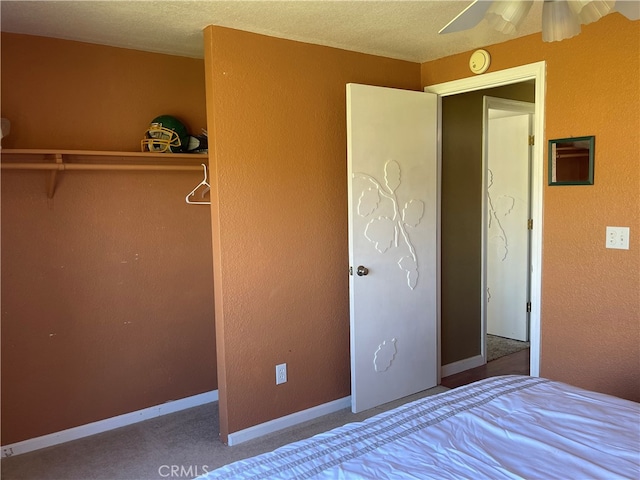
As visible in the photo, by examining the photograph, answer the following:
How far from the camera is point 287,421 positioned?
118 inches

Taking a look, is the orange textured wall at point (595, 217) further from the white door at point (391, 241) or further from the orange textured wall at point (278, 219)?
the orange textured wall at point (278, 219)

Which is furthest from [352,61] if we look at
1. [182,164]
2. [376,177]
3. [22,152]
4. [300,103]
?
[22,152]

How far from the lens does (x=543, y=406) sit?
1.67 m

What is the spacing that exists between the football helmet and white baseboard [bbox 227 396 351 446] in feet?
5.55

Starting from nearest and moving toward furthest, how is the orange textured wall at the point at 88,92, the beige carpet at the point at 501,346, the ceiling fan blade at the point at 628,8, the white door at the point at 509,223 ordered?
the ceiling fan blade at the point at 628,8, the orange textured wall at the point at 88,92, the beige carpet at the point at 501,346, the white door at the point at 509,223

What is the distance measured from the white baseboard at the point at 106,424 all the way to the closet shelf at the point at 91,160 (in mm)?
1354

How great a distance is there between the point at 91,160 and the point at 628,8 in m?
2.62

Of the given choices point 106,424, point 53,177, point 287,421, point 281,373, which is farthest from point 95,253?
point 287,421

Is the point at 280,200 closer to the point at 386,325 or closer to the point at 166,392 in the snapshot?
the point at 386,325

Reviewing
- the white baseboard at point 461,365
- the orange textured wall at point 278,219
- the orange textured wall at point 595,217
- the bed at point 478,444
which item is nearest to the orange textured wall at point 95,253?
the orange textured wall at point 278,219

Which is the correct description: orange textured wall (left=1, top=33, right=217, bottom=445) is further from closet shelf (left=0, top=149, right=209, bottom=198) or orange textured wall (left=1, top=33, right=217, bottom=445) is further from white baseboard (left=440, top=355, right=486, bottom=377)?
white baseboard (left=440, top=355, right=486, bottom=377)

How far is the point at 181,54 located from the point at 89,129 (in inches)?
29.1

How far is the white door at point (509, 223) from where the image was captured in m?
4.43

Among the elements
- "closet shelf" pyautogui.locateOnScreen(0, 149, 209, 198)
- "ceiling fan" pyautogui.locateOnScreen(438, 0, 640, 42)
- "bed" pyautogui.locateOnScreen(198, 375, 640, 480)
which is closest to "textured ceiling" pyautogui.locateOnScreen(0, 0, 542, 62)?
"closet shelf" pyautogui.locateOnScreen(0, 149, 209, 198)
